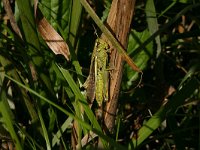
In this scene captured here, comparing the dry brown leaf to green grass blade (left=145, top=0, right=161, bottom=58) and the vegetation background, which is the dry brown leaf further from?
green grass blade (left=145, top=0, right=161, bottom=58)

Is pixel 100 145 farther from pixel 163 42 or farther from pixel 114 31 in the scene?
pixel 163 42

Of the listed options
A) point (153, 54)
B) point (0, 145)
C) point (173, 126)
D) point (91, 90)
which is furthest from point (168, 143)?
point (0, 145)

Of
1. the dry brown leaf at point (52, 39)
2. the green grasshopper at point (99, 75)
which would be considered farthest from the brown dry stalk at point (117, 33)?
the dry brown leaf at point (52, 39)

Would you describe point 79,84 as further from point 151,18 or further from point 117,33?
point 151,18

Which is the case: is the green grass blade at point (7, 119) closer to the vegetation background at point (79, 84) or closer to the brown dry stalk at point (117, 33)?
the vegetation background at point (79, 84)

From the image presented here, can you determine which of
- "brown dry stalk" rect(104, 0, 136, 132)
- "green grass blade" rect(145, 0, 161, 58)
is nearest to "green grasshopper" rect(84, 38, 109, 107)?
"brown dry stalk" rect(104, 0, 136, 132)

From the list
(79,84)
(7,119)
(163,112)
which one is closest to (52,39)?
(79,84)
